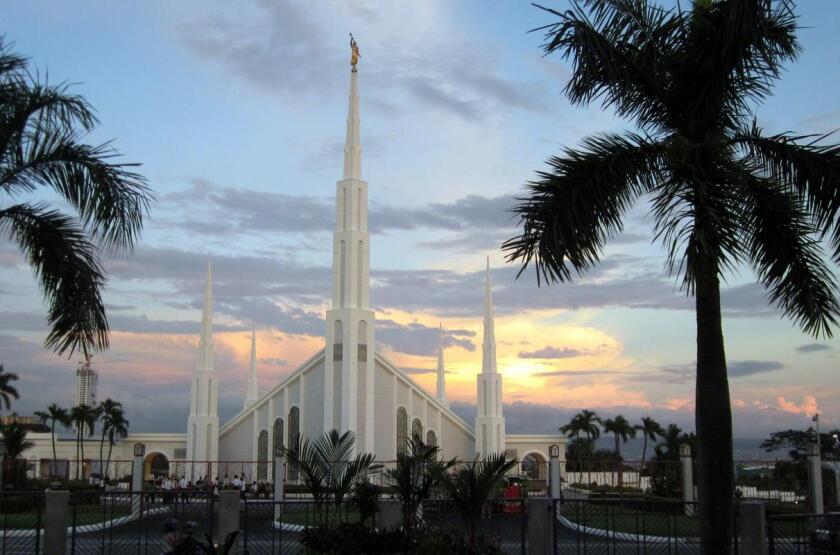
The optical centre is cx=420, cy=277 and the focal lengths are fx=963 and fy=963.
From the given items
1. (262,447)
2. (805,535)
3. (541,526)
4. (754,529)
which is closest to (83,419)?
(262,447)

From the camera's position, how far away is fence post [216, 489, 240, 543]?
14828 mm

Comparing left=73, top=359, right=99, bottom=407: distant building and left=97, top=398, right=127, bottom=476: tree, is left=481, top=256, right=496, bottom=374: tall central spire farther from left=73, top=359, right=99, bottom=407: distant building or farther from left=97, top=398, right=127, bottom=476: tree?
left=73, top=359, right=99, bottom=407: distant building

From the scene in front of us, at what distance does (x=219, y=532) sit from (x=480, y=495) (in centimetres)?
428

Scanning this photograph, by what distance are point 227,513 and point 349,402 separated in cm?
2914

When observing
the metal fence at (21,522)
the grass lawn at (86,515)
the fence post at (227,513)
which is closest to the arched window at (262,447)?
the metal fence at (21,522)

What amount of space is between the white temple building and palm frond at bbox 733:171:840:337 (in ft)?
102

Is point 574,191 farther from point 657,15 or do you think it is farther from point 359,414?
point 359,414

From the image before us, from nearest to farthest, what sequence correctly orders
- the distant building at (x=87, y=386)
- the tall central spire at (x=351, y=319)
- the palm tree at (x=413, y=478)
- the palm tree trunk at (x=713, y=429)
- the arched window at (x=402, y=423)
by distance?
the palm tree trunk at (x=713, y=429), the palm tree at (x=413, y=478), the tall central spire at (x=351, y=319), the arched window at (x=402, y=423), the distant building at (x=87, y=386)

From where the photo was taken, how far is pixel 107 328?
40.0 ft

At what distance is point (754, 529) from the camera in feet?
44.0

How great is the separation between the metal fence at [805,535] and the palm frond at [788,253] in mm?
3580

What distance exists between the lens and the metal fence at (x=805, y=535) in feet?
46.0

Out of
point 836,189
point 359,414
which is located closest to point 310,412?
point 359,414

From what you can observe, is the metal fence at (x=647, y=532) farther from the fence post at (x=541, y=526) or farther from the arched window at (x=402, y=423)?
the arched window at (x=402, y=423)
